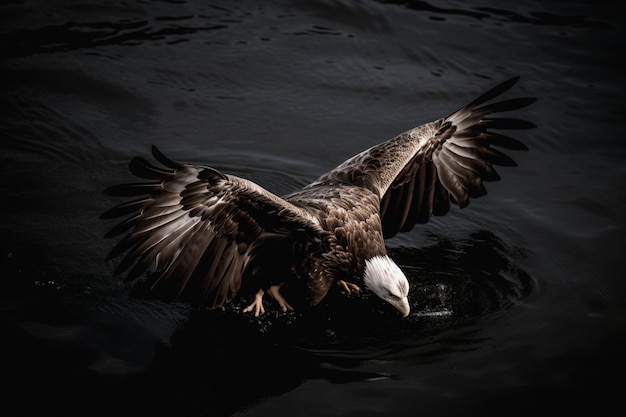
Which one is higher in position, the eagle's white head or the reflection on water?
the eagle's white head

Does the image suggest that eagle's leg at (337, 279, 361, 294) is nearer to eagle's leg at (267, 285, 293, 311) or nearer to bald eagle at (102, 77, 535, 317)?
bald eagle at (102, 77, 535, 317)

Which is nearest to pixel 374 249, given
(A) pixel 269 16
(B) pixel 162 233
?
(B) pixel 162 233

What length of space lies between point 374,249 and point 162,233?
1.49 metres

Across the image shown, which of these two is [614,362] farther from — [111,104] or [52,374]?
[111,104]

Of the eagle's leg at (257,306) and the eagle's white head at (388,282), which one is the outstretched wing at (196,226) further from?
the eagle's white head at (388,282)

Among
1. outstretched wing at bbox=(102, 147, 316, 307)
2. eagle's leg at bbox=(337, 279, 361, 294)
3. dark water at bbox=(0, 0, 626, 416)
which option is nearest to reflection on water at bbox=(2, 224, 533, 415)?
dark water at bbox=(0, 0, 626, 416)

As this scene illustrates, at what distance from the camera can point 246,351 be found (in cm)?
467

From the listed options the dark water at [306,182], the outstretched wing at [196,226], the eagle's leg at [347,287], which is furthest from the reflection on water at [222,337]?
the outstretched wing at [196,226]

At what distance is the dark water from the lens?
4.41 m

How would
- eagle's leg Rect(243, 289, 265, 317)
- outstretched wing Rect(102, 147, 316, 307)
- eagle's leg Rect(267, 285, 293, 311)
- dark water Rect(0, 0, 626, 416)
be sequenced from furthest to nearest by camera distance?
eagle's leg Rect(267, 285, 293, 311) → eagle's leg Rect(243, 289, 265, 317) → dark water Rect(0, 0, 626, 416) → outstretched wing Rect(102, 147, 316, 307)

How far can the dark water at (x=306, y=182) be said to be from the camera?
4406 mm

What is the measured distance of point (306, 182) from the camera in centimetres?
656

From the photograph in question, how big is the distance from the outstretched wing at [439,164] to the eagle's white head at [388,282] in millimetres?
849

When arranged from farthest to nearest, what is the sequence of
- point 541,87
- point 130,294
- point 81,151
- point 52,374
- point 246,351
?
point 541,87
point 81,151
point 130,294
point 246,351
point 52,374
